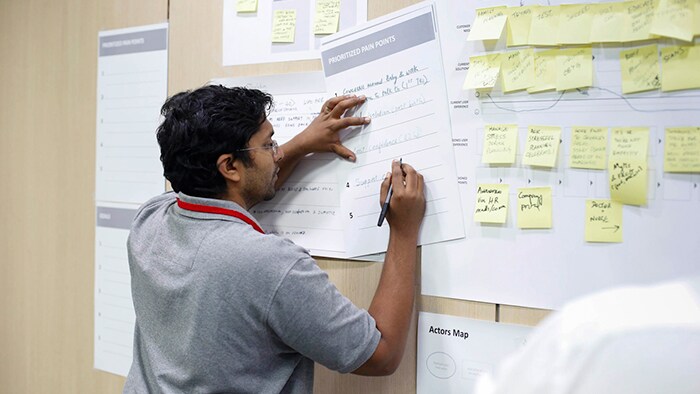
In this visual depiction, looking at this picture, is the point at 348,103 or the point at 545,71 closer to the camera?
the point at 545,71

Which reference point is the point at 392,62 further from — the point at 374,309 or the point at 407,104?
the point at 374,309

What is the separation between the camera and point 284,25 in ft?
4.75

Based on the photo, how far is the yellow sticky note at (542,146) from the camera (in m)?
1.11

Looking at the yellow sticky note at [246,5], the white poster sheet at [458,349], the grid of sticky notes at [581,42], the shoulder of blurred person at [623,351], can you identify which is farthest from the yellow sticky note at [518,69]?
the shoulder of blurred person at [623,351]

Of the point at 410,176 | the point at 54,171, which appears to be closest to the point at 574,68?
the point at 410,176

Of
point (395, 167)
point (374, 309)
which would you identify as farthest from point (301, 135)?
point (374, 309)

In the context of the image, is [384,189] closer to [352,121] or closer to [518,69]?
[352,121]

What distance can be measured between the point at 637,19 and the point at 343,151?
0.64 metres

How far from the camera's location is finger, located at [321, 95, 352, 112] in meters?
1.32

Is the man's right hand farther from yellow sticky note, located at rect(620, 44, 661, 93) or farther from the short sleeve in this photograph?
yellow sticky note, located at rect(620, 44, 661, 93)

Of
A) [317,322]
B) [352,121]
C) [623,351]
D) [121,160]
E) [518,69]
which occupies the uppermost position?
[518,69]

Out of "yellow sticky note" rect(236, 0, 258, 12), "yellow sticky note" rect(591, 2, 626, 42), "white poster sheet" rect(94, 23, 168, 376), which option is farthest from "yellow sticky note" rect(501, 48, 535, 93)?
"white poster sheet" rect(94, 23, 168, 376)

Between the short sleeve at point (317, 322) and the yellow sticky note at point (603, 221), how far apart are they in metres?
0.46

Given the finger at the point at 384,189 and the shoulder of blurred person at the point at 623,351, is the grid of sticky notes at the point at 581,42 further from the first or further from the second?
the shoulder of blurred person at the point at 623,351
